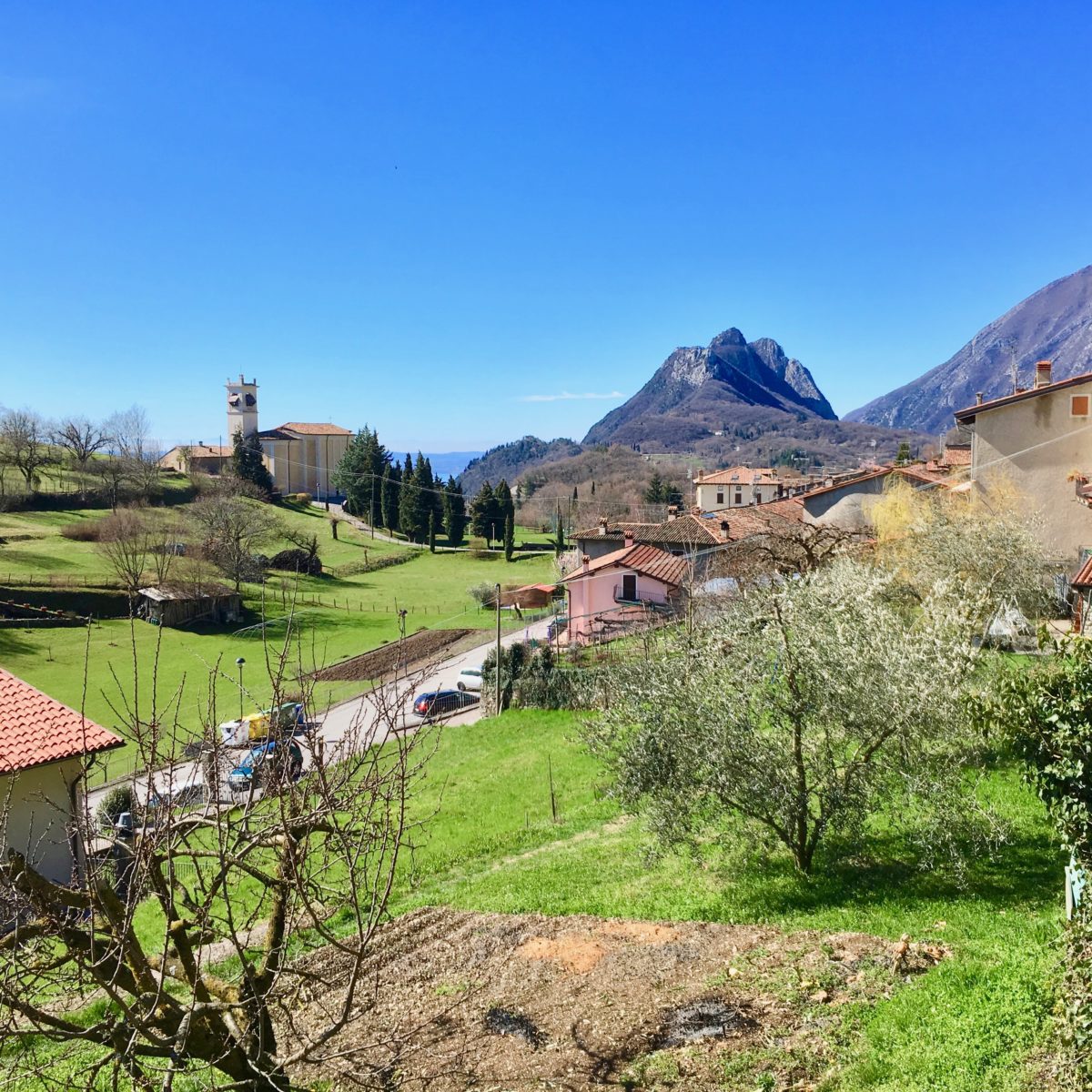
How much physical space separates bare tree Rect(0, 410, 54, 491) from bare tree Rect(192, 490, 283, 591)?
2192 centimetres

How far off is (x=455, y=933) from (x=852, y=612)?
6.75 m

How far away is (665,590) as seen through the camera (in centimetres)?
4300

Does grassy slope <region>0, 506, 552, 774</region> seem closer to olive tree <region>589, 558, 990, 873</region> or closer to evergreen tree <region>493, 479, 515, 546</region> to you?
evergreen tree <region>493, 479, 515, 546</region>

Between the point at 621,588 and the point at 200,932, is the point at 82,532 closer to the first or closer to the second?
the point at 621,588

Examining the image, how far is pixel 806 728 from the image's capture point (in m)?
10.7

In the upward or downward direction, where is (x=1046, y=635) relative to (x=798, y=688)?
upward

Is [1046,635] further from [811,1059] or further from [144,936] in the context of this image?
[144,936]

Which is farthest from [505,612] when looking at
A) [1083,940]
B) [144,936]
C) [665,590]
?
[1083,940]

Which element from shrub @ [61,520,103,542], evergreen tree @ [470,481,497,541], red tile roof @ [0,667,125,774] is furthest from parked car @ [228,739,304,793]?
evergreen tree @ [470,481,497,541]

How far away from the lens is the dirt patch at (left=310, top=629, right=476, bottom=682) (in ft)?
132

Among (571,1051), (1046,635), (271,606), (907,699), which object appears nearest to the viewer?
(571,1051)

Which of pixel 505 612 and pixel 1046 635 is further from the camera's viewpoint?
pixel 505 612

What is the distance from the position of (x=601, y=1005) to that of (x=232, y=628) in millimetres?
50936

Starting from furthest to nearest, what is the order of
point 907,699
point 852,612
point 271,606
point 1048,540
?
1. point 271,606
2. point 1048,540
3. point 852,612
4. point 907,699
